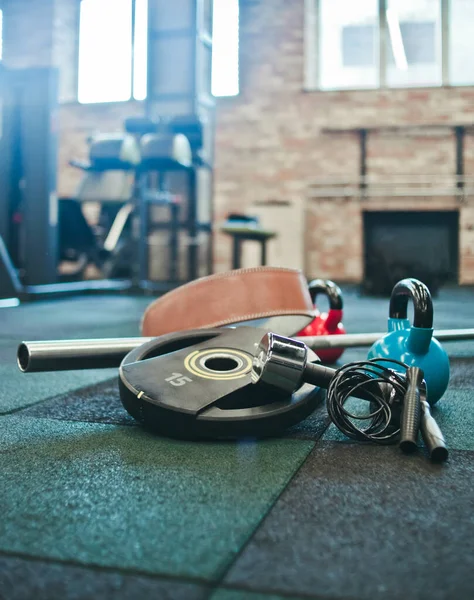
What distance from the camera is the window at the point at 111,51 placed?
22.4ft

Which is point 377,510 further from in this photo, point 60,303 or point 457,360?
point 60,303

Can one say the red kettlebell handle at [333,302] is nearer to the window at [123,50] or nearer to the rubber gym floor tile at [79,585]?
the rubber gym floor tile at [79,585]

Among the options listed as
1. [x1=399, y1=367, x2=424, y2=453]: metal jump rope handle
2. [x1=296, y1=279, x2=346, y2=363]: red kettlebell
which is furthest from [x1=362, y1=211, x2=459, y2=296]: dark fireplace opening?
[x1=399, y1=367, x2=424, y2=453]: metal jump rope handle

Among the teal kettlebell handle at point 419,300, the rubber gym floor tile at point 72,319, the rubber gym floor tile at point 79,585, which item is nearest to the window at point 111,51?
the rubber gym floor tile at point 72,319

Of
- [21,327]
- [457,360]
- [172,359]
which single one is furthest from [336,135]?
[172,359]

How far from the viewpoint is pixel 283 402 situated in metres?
0.87

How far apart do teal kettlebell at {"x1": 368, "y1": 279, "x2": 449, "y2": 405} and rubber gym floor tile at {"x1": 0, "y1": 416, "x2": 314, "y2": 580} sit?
298 mm

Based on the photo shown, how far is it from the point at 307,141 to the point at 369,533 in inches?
250

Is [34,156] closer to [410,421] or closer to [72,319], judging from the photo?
[72,319]

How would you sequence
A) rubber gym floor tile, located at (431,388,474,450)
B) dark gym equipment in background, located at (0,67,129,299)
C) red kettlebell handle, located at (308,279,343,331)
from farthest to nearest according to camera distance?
dark gym equipment in background, located at (0,67,129,299), red kettlebell handle, located at (308,279,343,331), rubber gym floor tile, located at (431,388,474,450)

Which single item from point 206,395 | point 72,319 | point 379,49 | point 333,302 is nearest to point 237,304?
point 333,302

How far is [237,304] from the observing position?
4.50 feet

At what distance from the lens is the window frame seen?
6.20 metres

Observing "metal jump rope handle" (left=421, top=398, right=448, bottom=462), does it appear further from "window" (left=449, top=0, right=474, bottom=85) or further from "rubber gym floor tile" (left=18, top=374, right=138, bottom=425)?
"window" (left=449, top=0, right=474, bottom=85)
